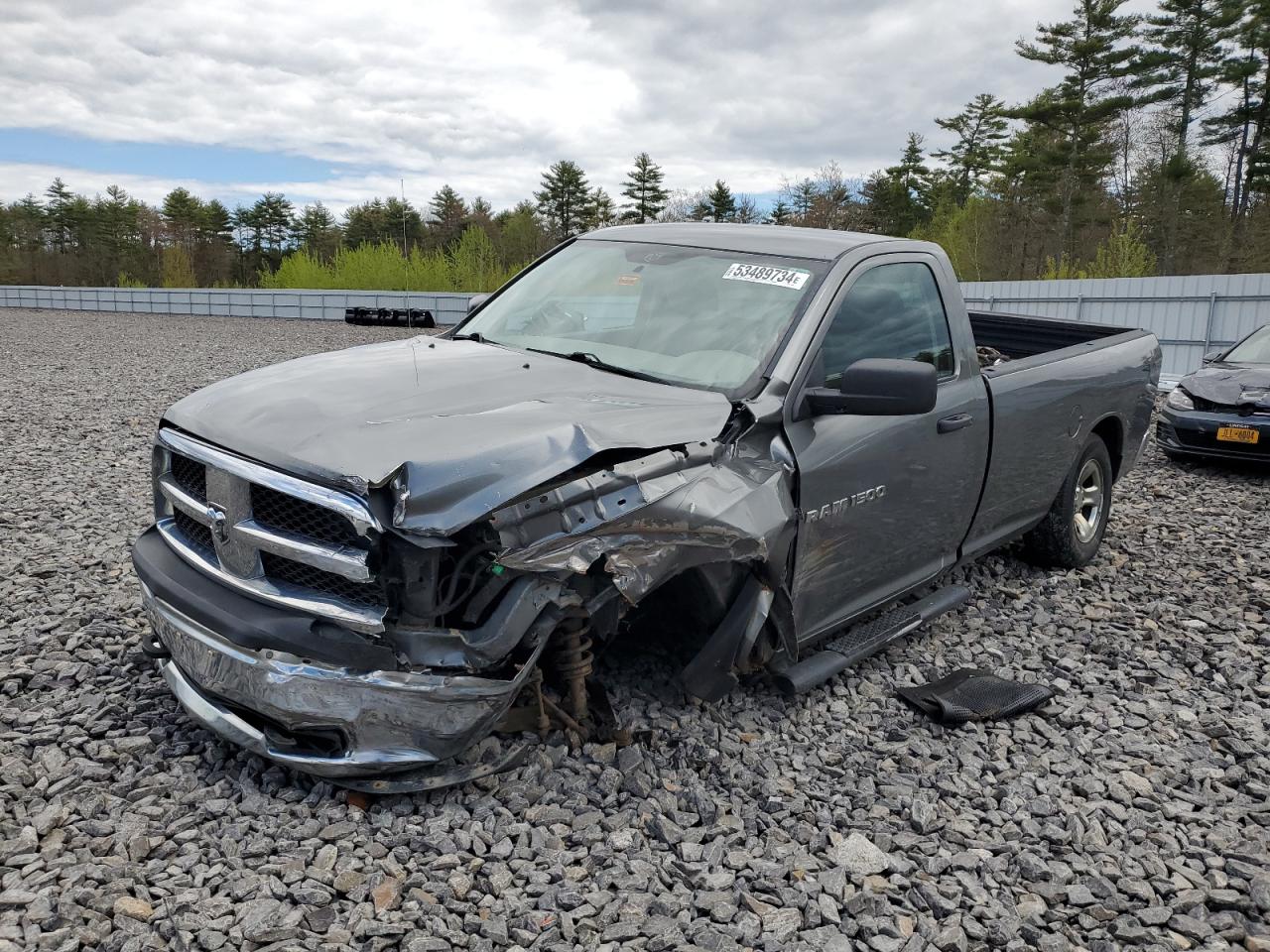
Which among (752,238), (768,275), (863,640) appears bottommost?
(863,640)

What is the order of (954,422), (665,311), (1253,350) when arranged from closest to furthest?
(665,311)
(954,422)
(1253,350)

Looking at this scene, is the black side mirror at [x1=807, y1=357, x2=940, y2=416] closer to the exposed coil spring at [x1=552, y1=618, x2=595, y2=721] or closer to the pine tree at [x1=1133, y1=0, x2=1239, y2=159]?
the exposed coil spring at [x1=552, y1=618, x2=595, y2=721]

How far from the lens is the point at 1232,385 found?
9.02m

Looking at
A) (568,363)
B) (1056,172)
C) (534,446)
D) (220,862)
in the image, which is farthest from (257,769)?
(1056,172)

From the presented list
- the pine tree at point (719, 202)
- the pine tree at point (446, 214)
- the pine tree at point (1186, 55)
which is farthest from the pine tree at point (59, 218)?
the pine tree at point (1186, 55)

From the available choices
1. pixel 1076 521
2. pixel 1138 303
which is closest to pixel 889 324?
pixel 1076 521

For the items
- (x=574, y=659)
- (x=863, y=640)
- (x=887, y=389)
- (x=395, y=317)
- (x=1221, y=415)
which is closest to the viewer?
(x=574, y=659)

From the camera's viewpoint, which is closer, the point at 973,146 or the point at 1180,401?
the point at 1180,401

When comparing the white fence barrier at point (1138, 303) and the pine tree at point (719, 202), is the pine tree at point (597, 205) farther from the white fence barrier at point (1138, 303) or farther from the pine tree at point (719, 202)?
the white fence barrier at point (1138, 303)

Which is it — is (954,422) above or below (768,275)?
below

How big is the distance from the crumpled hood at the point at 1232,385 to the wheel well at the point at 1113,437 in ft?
11.9

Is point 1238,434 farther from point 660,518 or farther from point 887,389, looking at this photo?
point 660,518

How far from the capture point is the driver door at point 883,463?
3.60m

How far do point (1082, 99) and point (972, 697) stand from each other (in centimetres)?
4225
